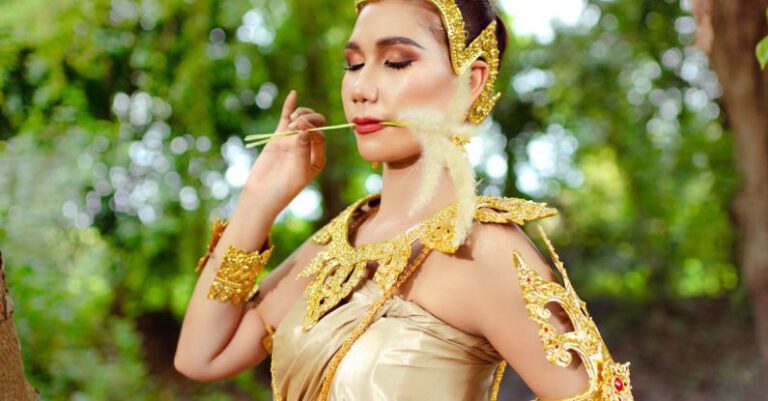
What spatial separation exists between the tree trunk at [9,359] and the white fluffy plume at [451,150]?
0.72 m

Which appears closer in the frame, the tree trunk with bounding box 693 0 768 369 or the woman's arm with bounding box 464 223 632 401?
the woman's arm with bounding box 464 223 632 401

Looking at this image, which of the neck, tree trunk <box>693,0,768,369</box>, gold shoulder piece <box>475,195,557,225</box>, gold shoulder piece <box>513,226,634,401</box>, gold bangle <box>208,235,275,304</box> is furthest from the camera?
tree trunk <box>693,0,768,369</box>

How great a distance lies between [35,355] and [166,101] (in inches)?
61.0

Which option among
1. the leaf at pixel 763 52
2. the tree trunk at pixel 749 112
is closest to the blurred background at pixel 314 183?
the tree trunk at pixel 749 112

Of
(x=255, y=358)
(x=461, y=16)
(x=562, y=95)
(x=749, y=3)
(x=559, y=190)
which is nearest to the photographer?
(x=461, y=16)

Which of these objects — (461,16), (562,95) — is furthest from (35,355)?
(562,95)

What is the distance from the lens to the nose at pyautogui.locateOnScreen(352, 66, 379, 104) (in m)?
1.46

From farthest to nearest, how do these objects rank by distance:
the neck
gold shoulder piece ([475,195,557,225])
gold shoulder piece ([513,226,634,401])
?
1. the neck
2. gold shoulder piece ([475,195,557,225])
3. gold shoulder piece ([513,226,634,401])

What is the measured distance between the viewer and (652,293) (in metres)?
7.18

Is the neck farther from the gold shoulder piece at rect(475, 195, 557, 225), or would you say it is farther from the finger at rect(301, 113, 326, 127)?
the finger at rect(301, 113, 326, 127)

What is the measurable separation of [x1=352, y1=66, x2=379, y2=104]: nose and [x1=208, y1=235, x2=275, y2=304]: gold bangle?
17.0 inches

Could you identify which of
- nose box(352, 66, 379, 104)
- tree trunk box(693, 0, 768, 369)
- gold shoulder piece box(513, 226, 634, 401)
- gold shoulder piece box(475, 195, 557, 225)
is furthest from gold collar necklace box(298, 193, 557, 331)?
tree trunk box(693, 0, 768, 369)

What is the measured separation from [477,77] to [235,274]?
645mm

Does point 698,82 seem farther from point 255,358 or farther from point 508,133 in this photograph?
point 255,358
